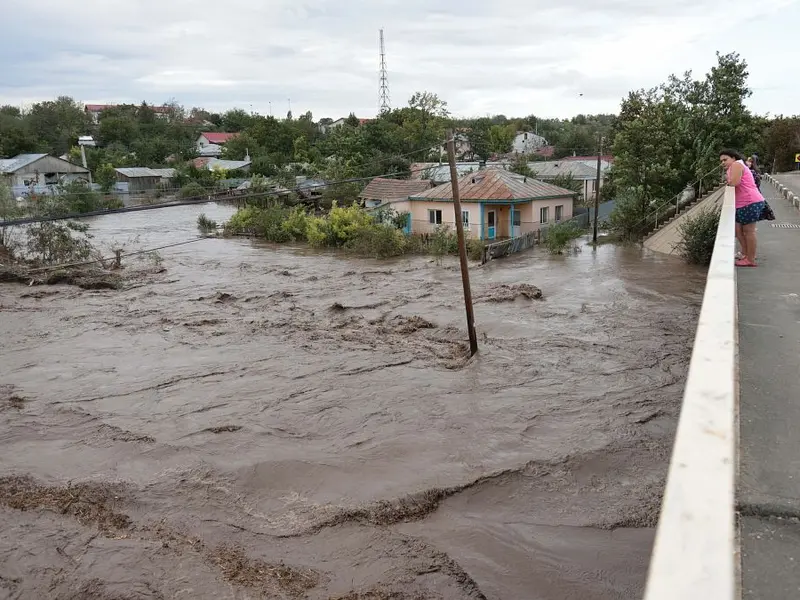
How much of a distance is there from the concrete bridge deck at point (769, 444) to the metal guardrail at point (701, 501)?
24.7 inches

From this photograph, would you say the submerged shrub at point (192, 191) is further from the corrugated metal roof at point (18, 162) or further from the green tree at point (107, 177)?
the corrugated metal roof at point (18, 162)

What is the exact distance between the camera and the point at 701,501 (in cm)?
138

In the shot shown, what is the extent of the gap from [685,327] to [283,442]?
9934mm

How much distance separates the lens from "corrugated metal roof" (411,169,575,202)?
30.2 m

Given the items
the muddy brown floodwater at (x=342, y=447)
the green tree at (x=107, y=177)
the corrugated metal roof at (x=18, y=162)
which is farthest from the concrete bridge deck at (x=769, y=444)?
the green tree at (x=107, y=177)

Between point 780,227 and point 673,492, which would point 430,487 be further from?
point 780,227

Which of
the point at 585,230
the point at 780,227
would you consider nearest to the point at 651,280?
the point at 780,227

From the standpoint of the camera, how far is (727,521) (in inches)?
51.5

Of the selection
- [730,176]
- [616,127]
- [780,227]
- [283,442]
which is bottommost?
[283,442]

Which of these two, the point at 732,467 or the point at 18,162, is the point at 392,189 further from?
the point at 732,467

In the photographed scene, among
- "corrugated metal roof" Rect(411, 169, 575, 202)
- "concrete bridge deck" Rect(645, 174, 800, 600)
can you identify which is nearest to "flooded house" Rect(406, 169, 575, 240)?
"corrugated metal roof" Rect(411, 169, 575, 202)

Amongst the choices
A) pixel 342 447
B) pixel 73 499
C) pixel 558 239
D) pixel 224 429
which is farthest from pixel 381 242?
pixel 73 499

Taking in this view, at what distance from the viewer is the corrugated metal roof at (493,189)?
30.2m

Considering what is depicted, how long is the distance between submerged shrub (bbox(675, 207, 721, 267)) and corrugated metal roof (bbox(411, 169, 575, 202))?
1017cm
